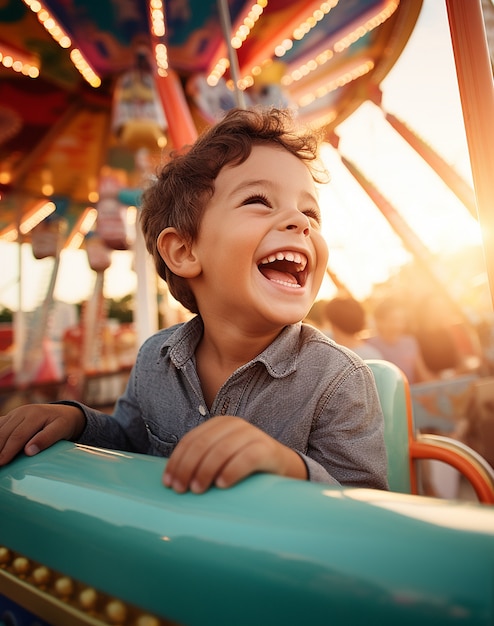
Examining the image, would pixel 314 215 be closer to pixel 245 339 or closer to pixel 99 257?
pixel 245 339

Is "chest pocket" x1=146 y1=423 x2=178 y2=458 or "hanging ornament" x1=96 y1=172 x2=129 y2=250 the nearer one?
"chest pocket" x1=146 y1=423 x2=178 y2=458

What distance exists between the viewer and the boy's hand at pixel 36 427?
1.67 ft

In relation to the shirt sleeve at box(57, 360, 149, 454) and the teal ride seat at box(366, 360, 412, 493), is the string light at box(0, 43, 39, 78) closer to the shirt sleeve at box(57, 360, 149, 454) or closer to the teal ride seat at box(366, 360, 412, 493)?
the shirt sleeve at box(57, 360, 149, 454)

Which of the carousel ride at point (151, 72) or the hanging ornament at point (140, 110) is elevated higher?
the carousel ride at point (151, 72)

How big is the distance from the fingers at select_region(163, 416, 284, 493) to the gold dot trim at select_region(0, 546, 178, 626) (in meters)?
0.08

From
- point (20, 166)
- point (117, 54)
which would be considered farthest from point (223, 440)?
point (20, 166)

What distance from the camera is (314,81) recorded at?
3.66 m

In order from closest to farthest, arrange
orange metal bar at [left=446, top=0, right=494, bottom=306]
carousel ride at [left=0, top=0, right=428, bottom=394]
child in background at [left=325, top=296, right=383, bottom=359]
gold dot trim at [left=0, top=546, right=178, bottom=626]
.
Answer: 1. gold dot trim at [left=0, top=546, right=178, bottom=626]
2. orange metal bar at [left=446, top=0, right=494, bottom=306]
3. child in background at [left=325, top=296, right=383, bottom=359]
4. carousel ride at [left=0, top=0, right=428, bottom=394]

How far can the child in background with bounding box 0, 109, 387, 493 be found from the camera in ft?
2.01

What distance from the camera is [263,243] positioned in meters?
0.68

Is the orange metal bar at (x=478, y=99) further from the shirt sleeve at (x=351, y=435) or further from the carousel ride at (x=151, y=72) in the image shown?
the carousel ride at (x=151, y=72)

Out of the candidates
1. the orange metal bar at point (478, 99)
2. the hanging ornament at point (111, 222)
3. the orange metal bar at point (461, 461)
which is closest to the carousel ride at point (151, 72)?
the hanging ornament at point (111, 222)

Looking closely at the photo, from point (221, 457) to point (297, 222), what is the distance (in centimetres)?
42

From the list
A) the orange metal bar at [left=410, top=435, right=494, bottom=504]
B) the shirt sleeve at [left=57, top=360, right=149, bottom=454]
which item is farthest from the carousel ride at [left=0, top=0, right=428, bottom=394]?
the orange metal bar at [left=410, top=435, right=494, bottom=504]
